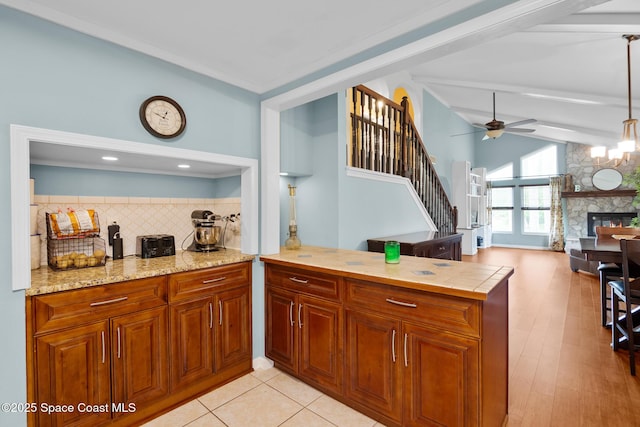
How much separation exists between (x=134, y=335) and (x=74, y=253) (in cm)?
71

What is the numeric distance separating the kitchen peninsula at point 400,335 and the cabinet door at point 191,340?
569mm

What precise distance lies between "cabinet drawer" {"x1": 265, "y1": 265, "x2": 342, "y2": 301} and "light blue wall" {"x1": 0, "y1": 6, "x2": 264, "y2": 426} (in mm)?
1136

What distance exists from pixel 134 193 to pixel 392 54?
2333 mm

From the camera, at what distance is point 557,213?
918 cm

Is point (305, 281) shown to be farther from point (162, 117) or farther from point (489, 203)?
point (489, 203)

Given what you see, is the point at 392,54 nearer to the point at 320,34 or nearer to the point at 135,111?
the point at 320,34

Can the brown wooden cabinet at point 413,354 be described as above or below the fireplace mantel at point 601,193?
below

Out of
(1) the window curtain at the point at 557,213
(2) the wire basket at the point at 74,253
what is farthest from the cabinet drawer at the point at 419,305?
(1) the window curtain at the point at 557,213

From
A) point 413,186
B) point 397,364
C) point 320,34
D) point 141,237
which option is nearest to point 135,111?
point 141,237

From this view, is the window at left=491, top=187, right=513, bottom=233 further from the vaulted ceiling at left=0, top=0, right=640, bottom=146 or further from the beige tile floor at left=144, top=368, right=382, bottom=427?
the beige tile floor at left=144, top=368, right=382, bottom=427

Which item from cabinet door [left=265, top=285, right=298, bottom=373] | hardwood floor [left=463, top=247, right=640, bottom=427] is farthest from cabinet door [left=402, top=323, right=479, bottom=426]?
cabinet door [left=265, top=285, right=298, bottom=373]

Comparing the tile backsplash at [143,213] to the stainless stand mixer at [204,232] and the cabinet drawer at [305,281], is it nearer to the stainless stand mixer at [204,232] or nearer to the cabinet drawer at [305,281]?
the stainless stand mixer at [204,232]

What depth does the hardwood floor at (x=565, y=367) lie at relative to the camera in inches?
80.3

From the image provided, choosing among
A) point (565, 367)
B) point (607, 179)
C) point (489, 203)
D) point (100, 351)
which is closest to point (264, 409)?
point (100, 351)
